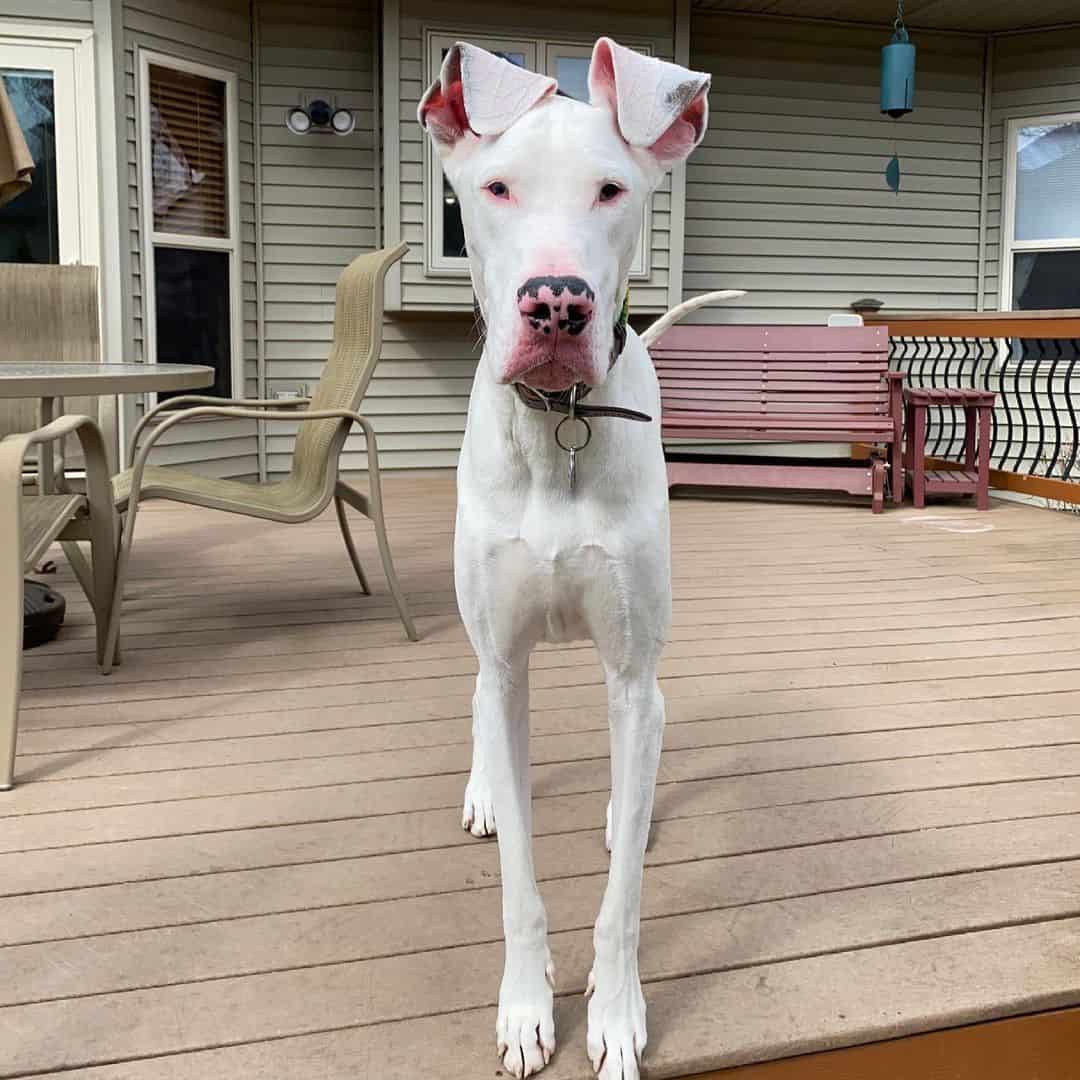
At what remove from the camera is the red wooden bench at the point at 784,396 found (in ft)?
19.5

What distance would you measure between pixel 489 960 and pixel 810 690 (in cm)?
152

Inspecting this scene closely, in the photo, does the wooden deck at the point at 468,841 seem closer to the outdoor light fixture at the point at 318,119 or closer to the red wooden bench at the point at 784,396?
the red wooden bench at the point at 784,396

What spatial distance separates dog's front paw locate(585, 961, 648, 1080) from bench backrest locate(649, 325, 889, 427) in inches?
194

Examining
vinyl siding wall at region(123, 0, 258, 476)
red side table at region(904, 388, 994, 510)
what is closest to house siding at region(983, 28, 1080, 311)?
red side table at region(904, 388, 994, 510)

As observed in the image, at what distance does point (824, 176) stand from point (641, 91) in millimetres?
6793

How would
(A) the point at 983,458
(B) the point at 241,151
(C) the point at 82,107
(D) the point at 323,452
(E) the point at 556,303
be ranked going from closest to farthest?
(E) the point at 556,303 < (D) the point at 323,452 < (C) the point at 82,107 < (A) the point at 983,458 < (B) the point at 241,151

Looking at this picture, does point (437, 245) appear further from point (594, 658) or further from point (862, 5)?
point (594, 658)

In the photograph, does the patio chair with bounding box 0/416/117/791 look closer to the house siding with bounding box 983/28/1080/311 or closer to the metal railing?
the metal railing

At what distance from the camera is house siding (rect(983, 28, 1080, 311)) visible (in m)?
7.54

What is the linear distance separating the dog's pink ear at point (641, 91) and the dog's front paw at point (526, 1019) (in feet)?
3.48

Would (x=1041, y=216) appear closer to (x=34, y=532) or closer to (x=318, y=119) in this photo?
(x=318, y=119)

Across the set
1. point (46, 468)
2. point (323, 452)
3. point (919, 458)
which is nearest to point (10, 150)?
point (46, 468)

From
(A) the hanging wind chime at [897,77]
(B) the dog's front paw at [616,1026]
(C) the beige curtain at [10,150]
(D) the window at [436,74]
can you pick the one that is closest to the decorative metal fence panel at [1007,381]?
(A) the hanging wind chime at [897,77]

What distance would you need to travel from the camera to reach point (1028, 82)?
762cm
